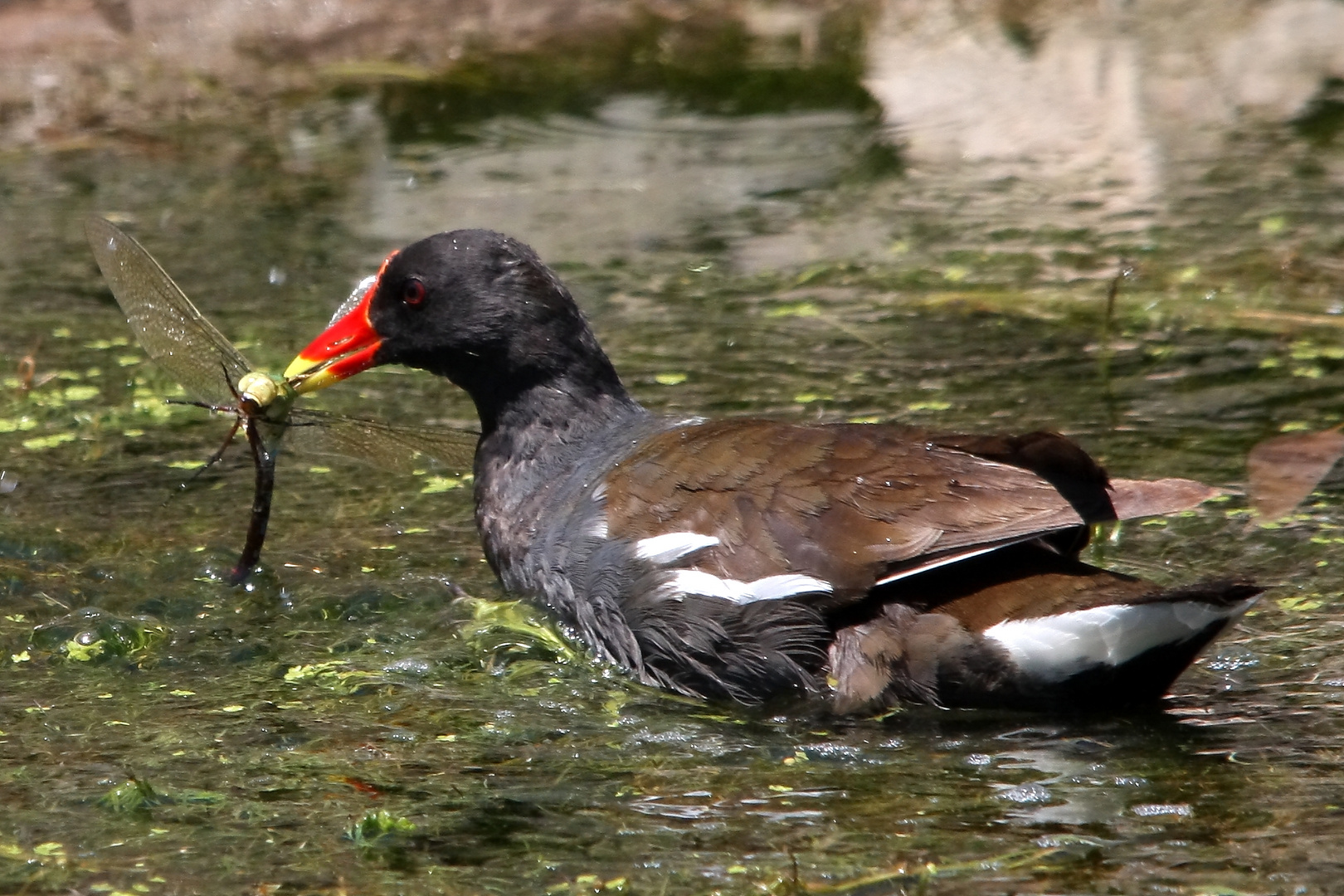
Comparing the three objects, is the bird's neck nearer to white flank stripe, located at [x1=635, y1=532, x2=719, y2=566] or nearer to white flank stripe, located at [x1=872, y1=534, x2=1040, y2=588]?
white flank stripe, located at [x1=635, y1=532, x2=719, y2=566]

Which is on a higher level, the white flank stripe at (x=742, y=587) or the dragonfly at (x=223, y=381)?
the dragonfly at (x=223, y=381)

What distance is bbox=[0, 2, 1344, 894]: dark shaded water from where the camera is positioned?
106 inches

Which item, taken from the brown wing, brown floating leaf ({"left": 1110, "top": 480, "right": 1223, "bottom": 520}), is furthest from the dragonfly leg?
brown floating leaf ({"left": 1110, "top": 480, "right": 1223, "bottom": 520})

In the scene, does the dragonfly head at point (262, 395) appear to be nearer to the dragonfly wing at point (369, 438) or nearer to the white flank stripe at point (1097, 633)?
the dragonfly wing at point (369, 438)

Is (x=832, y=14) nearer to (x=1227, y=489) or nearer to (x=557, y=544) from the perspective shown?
(x=1227, y=489)

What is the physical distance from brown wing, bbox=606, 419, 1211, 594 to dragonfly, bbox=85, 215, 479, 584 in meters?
0.66

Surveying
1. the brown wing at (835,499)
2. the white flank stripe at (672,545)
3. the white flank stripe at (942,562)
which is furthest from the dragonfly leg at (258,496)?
the white flank stripe at (942,562)

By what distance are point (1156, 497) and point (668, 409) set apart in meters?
1.85

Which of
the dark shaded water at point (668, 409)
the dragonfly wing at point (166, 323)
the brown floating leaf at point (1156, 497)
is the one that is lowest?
the dark shaded water at point (668, 409)

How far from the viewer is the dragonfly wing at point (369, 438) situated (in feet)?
12.5

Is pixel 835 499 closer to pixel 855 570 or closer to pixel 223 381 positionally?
pixel 855 570

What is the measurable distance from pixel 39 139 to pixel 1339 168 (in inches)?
198

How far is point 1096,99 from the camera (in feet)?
24.0

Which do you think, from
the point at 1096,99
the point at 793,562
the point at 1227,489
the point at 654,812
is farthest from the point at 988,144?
the point at 654,812
